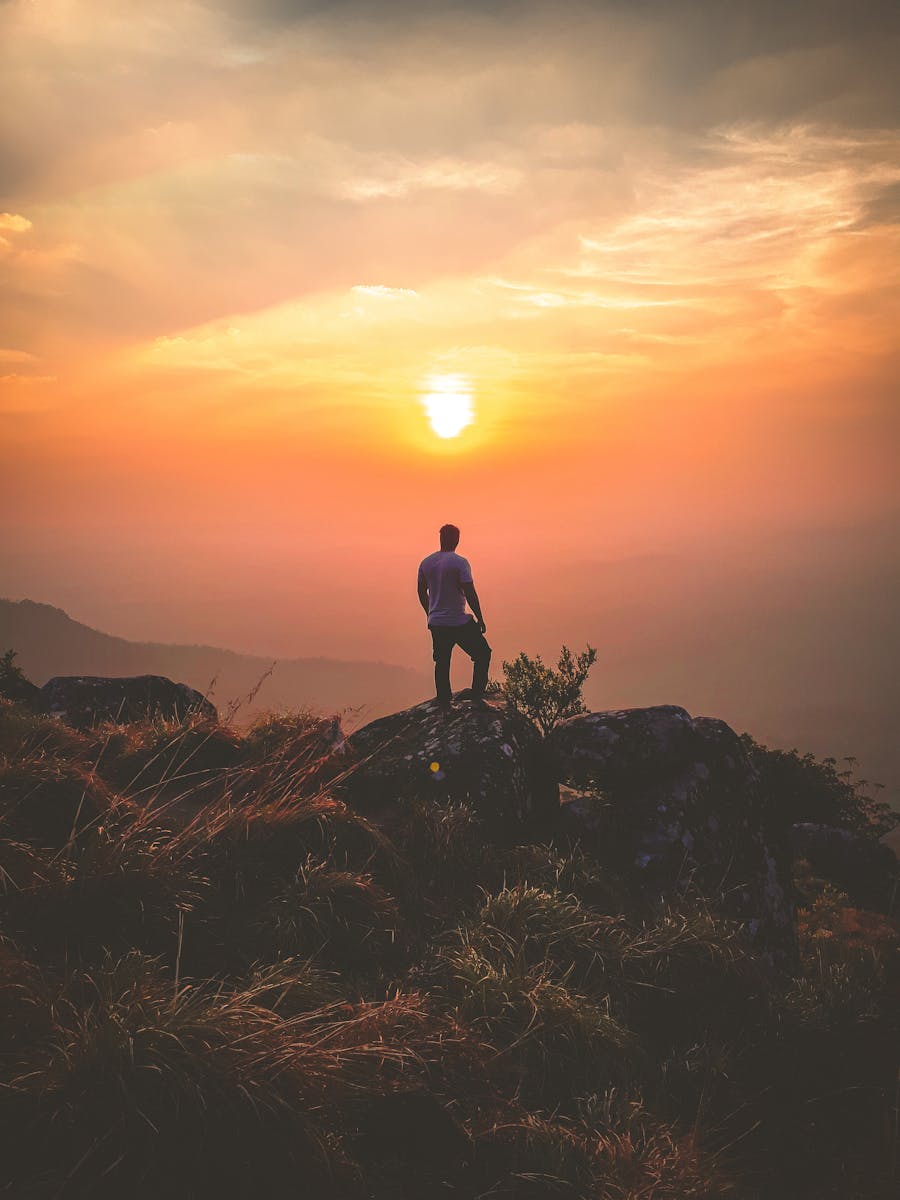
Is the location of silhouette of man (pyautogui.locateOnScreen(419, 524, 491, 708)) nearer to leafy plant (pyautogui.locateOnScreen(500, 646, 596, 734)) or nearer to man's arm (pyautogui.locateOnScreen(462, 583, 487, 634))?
man's arm (pyautogui.locateOnScreen(462, 583, 487, 634))

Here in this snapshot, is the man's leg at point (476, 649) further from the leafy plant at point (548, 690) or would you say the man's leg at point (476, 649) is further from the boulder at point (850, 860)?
the boulder at point (850, 860)

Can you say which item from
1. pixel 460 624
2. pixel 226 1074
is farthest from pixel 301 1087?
pixel 460 624

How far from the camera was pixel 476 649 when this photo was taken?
10.9 metres

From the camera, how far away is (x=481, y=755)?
9.08 meters

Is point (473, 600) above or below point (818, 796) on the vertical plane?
above

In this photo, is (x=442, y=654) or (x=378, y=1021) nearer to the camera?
(x=378, y=1021)

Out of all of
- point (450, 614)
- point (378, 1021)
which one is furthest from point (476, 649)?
point (378, 1021)

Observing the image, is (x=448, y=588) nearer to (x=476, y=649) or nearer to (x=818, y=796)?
(x=476, y=649)

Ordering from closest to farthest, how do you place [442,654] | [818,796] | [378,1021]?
1. [378,1021]
2. [442,654]
3. [818,796]

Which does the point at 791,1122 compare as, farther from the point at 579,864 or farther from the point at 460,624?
the point at 460,624

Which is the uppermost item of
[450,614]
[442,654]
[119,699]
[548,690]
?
[450,614]

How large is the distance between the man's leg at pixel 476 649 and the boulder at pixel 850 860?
55.2 feet

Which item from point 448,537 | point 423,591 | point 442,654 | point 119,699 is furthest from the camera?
point 119,699

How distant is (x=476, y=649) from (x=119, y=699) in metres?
6.19
